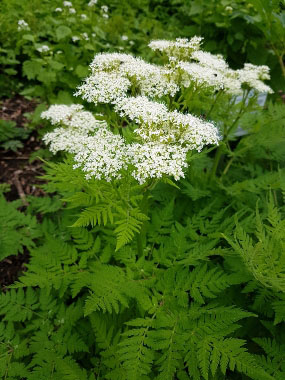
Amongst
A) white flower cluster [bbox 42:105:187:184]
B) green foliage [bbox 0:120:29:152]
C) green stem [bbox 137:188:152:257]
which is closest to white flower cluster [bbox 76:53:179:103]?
white flower cluster [bbox 42:105:187:184]

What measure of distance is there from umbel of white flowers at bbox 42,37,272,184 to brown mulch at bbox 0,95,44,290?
176 cm

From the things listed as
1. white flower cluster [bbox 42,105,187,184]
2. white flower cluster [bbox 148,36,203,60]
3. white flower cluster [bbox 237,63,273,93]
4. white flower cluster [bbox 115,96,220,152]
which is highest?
white flower cluster [bbox 148,36,203,60]

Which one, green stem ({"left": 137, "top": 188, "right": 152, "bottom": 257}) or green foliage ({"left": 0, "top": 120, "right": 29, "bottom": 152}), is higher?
green stem ({"left": 137, "top": 188, "right": 152, "bottom": 257})

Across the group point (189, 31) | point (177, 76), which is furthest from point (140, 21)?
point (177, 76)

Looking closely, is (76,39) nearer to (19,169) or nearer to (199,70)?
(19,169)

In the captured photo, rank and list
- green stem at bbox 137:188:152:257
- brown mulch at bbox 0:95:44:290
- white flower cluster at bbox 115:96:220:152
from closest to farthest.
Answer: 1. white flower cluster at bbox 115:96:220:152
2. green stem at bbox 137:188:152:257
3. brown mulch at bbox 0:95:44:290

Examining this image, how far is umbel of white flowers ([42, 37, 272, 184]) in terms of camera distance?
2031mm

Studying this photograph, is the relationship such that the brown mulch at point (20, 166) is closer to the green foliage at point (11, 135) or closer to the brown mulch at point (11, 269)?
the green foliage at point (11, 135)

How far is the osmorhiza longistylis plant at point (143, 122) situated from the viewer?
6.68ft

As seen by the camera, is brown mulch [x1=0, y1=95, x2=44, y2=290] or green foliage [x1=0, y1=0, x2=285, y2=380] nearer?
green foliage [x1=0, y1=0, x2=285, y2=380]

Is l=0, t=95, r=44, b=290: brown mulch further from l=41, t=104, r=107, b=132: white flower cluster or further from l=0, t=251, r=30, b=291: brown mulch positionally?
l=41, t=104, r=107, b=132: white flower cluster

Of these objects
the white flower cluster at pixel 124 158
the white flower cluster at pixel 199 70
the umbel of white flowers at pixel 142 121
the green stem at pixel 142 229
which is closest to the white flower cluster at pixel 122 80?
the umbel of white flowers at pixel 142 121

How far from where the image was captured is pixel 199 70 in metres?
2.61

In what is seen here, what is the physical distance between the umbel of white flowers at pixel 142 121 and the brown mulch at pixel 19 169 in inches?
69.2
